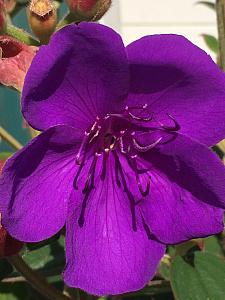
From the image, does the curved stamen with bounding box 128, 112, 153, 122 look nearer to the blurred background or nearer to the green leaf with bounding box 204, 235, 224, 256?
the green leaf with bounding box 204, 235, 224, 256

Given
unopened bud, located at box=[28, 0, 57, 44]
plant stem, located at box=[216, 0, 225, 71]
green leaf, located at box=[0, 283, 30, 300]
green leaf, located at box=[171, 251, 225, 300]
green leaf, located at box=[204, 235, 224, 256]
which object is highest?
unopened bud, located at box=[28, 0, 57, 44]

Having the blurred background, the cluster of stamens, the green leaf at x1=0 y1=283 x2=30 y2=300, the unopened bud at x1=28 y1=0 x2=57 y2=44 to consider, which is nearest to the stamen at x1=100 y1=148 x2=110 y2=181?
the cluster of stamens

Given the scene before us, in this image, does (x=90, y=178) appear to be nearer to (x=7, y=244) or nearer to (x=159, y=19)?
(x=7, y=244)

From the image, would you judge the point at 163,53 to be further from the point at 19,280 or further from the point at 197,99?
the point at 19,280

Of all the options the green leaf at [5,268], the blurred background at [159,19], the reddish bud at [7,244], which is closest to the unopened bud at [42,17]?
the reddish bud at [7,244]

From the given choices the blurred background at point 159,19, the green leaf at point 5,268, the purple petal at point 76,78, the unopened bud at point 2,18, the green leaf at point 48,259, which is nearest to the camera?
the purple petal at point 76,78

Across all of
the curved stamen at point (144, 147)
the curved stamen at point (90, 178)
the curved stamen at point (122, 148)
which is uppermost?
the curved stamen at point (144, 147)

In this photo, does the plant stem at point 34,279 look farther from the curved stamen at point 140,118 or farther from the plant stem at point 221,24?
the plant stem at point 221,24

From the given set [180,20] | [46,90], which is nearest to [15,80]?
[46,90]

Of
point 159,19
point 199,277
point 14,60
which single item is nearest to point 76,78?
point 14,60
